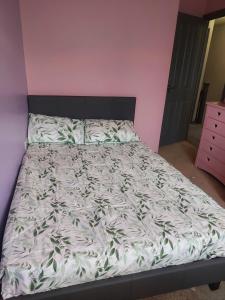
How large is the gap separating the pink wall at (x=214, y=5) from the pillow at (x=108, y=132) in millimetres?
2291

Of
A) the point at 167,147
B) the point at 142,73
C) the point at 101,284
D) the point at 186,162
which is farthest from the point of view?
the point at 167,147

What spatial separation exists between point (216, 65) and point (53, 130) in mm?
4117

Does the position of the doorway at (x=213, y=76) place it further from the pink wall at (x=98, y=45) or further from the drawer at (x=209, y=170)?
the pink wall at (x=98, y=45)

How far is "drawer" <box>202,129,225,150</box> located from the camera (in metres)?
2.78

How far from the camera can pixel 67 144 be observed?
94.7 inches

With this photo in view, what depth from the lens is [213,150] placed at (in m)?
2.93

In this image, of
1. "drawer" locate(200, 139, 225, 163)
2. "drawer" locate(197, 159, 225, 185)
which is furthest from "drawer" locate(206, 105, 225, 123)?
"drawer" locate(197, 159, 225, 185)

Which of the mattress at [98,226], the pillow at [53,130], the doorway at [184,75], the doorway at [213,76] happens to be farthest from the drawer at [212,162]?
the pillow at [53,130]

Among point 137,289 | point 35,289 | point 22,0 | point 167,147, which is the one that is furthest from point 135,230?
point 167,147

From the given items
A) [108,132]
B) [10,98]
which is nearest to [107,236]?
[10,98]

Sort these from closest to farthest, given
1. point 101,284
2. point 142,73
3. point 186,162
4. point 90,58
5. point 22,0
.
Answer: point 101,284
point 22,0
point 90,58
point 142,73
point 186,162

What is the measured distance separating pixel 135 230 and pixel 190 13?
3.44 meters

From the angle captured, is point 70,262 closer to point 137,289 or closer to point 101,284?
point 101,284

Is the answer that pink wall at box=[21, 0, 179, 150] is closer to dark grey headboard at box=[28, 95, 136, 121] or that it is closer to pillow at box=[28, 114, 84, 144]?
→ dark grey headboard at box=[28, 95, 136, 121]
